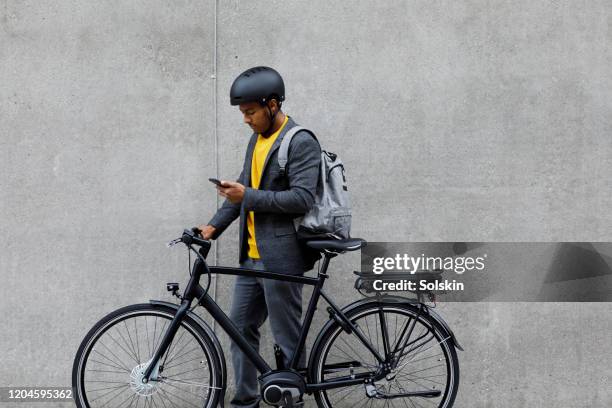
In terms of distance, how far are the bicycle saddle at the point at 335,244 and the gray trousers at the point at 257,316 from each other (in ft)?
0.93

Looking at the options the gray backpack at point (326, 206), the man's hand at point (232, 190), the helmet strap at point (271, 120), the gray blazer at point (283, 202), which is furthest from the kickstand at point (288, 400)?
the helmet strap at point (271, 120)

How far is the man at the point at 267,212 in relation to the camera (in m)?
4.26

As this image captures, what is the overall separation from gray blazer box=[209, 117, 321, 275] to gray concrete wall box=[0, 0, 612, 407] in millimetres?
768

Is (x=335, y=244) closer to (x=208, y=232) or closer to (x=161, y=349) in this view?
(x=208, y=232)

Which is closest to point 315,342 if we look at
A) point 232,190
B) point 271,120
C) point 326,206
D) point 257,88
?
point 326,206

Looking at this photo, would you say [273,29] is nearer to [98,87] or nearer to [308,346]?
[98,87]

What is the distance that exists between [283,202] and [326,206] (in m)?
0.26

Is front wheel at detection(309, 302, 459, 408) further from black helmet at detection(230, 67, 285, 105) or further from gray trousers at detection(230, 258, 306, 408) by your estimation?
black helmet at detection(230, 67, 285, 105)

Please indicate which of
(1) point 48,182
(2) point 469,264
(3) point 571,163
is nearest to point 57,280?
(1) point 48,182

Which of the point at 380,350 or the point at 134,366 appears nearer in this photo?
the point at 380,350

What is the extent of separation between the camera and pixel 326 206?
4340 mm

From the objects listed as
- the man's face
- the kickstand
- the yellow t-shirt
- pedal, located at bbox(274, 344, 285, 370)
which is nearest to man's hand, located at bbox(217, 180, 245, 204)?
the yellow t-shirt

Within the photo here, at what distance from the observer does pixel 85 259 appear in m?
5.17

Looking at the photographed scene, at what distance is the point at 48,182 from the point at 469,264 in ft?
9.38
